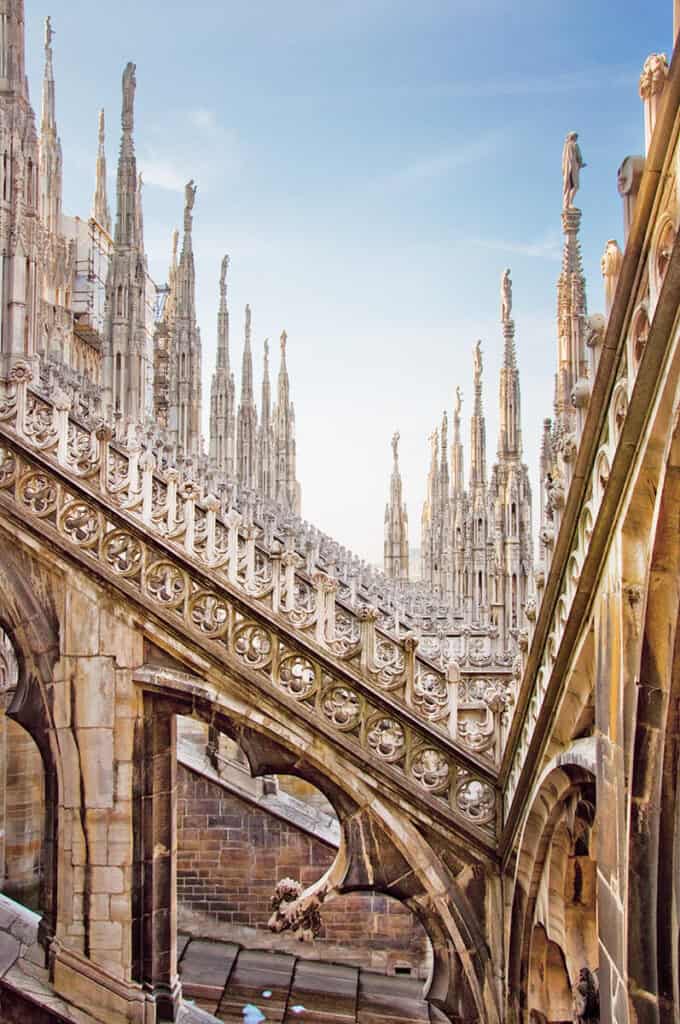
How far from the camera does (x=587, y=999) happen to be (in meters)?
5.91

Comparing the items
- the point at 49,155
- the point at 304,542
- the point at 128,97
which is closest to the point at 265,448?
the point at 49,155

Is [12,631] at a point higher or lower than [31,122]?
lower

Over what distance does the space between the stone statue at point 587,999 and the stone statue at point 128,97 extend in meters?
25.4

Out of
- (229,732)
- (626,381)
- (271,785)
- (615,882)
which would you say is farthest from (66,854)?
(271,785)

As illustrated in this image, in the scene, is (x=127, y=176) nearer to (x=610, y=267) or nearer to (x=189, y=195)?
(x=189, y=195)

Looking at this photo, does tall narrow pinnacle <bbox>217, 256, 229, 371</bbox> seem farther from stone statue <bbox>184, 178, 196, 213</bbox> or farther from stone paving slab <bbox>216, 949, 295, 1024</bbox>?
stone paving slab <bbox>216, 949, 295, 1024</bbox>

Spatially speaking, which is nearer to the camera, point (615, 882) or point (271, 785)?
point (615, 882)

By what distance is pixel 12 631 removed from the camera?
7.95 meters

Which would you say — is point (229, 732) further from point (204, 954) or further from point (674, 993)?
point (204, 954)

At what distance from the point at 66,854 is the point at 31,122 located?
15965mm

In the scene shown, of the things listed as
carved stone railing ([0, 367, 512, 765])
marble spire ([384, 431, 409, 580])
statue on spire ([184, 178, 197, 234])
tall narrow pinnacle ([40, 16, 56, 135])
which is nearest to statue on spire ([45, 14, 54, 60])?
tall narrow pinnacle ([40, 16, 56, 135])

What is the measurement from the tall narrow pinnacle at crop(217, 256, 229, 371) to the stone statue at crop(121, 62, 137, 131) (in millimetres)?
15056

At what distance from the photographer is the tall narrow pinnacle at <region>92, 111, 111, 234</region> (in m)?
56.0

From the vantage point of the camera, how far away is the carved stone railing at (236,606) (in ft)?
24.3
